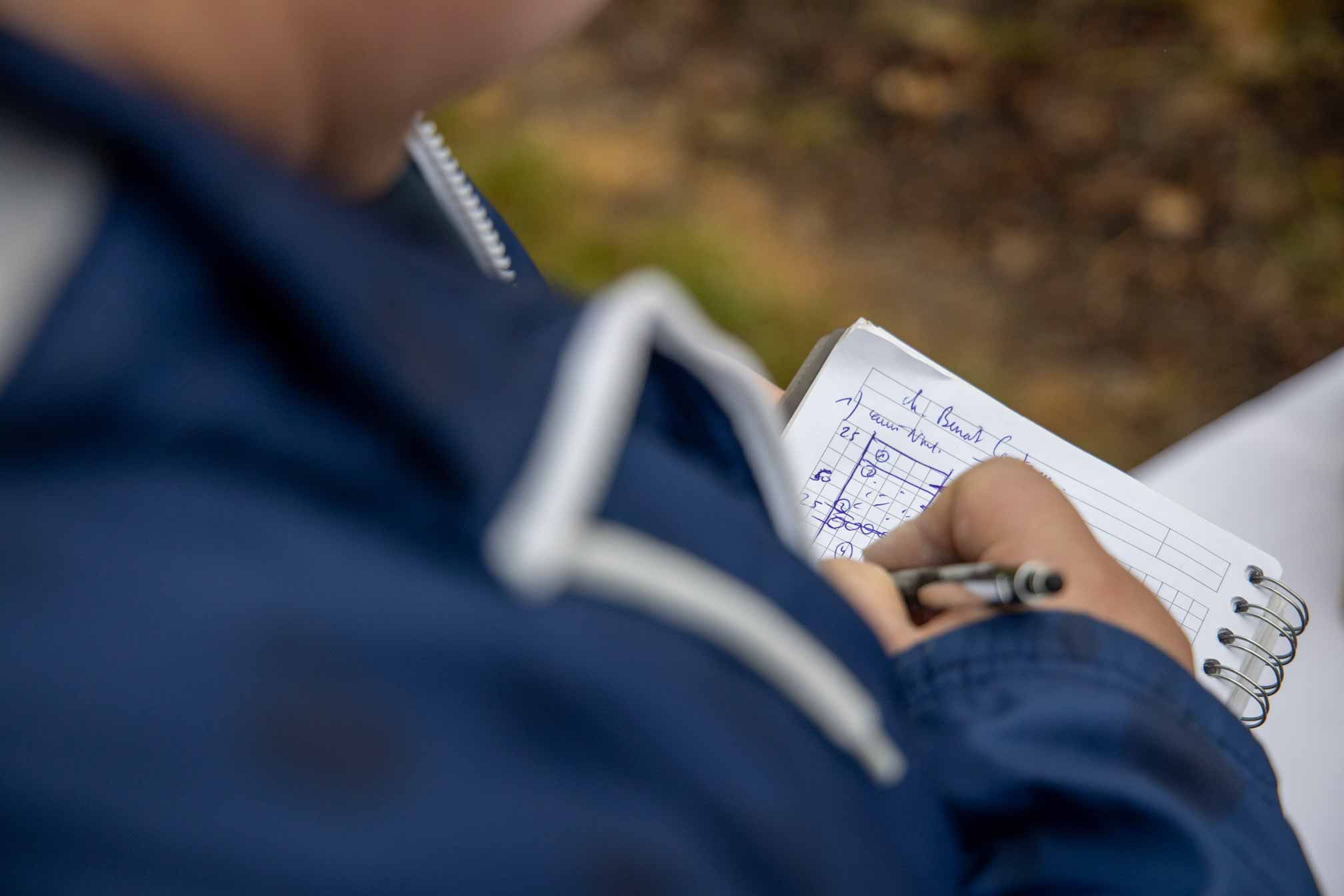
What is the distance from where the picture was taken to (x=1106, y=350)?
3.42 ft

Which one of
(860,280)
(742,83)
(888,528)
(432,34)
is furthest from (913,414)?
(742,83)

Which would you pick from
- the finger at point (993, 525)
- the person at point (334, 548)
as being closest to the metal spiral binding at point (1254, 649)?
the finger at point (993, 525)

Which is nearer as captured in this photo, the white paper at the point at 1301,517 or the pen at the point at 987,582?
the pen at the point at 987,582

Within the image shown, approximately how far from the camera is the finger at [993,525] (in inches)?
15.9

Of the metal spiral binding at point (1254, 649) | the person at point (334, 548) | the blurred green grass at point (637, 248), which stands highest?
the blurred green grass at point (637, 248)

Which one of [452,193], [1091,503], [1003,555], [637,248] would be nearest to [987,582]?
[1003,555]

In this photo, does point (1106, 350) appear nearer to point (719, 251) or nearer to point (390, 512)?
point (719, 251)

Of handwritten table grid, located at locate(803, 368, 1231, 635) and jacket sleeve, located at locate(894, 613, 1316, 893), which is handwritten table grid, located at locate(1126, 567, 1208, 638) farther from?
jacket sleeve, located at locate(894, 613, 1316, 893)

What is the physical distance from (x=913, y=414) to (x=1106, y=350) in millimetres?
637

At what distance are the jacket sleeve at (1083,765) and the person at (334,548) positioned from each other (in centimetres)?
8

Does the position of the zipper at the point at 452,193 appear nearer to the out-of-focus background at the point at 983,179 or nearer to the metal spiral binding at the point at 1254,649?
the metal spiral binding at the point at 1254,649

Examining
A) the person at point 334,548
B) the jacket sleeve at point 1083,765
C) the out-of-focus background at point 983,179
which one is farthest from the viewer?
the out-of-focus background at point 983,179

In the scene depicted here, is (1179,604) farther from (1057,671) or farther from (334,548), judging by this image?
(334,548)

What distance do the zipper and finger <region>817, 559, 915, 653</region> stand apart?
185 mm
